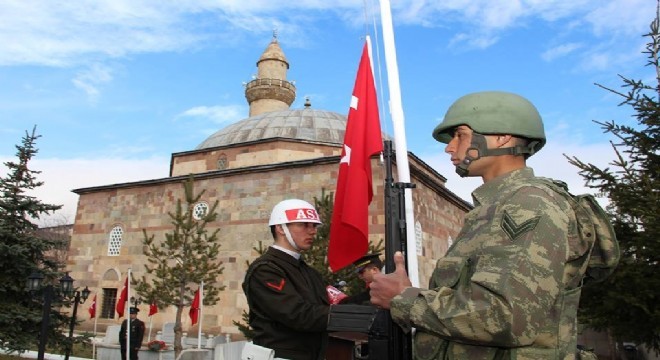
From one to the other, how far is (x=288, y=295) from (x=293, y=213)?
2.28 feet

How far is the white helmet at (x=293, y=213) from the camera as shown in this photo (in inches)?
148

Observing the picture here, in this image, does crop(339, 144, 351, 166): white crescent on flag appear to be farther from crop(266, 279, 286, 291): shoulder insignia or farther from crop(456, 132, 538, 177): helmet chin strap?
crop(456, 132, 538, 177): helmet chin strap

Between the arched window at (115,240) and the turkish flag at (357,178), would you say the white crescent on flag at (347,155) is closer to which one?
the turkish flag at (357,178)

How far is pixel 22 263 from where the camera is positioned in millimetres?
13477

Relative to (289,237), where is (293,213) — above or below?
above

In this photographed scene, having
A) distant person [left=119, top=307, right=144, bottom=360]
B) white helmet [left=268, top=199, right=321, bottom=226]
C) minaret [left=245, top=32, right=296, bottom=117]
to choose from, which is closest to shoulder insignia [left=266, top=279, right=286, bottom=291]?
white helmet [left=268, top=199, right=321, bottom=226]

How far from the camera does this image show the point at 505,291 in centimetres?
162

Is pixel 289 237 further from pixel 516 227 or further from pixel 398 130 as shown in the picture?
pixel 516 227

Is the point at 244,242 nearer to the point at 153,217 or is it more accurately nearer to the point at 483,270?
the point at 153,217

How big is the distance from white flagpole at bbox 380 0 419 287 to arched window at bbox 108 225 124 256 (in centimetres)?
1772

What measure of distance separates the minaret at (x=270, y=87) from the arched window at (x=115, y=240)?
12588 millimetres

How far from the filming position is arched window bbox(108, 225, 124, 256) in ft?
63.0

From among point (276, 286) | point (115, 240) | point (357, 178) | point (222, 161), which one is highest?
point (222, 161)

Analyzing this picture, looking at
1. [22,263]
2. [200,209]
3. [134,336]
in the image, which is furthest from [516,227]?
[200,209]
